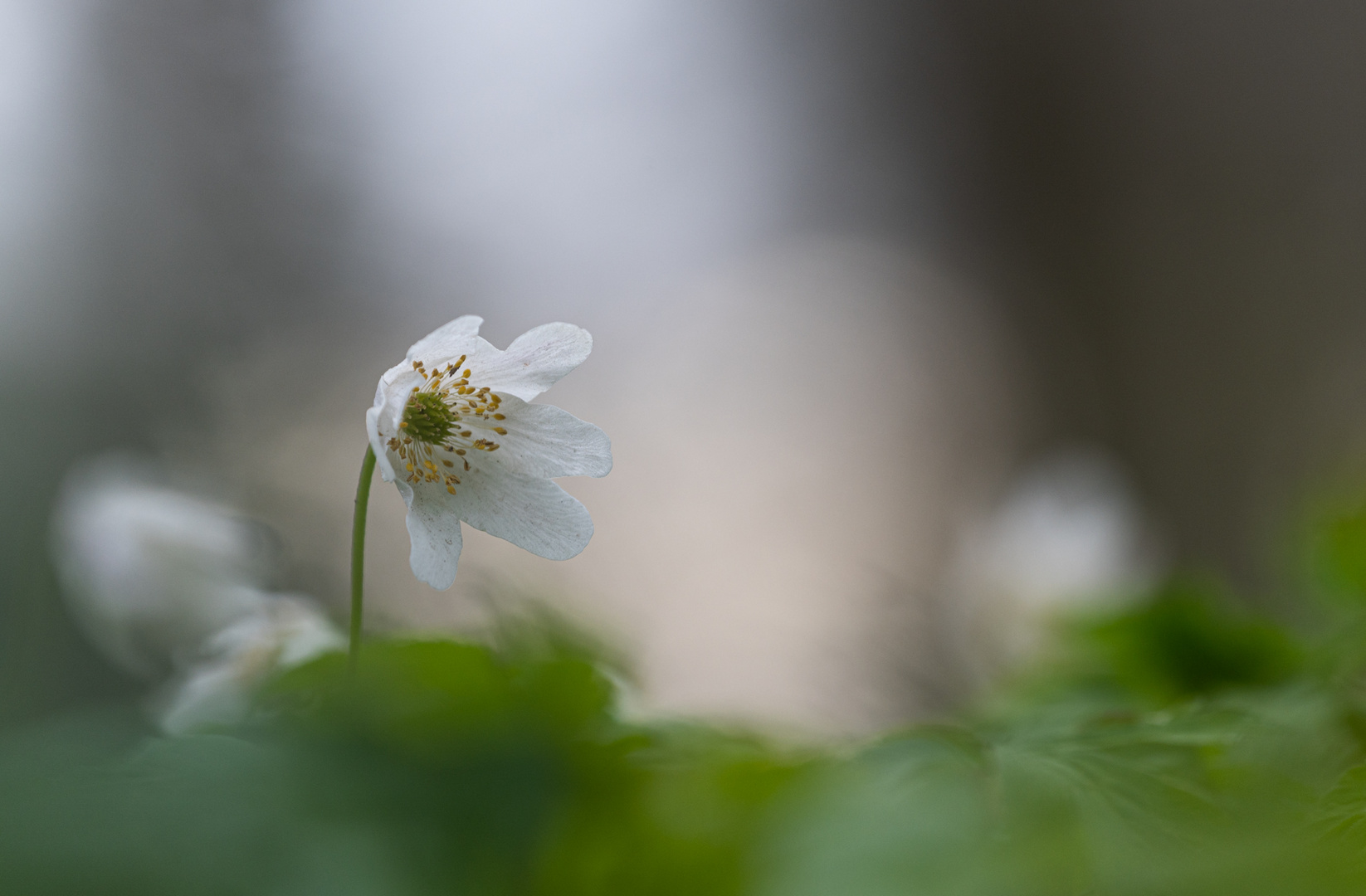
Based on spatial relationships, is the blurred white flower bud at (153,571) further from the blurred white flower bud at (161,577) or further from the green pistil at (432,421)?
the green pistil at (432,421)

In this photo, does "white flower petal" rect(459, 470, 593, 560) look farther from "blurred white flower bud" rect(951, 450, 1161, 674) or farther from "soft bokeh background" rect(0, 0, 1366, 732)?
"soft bokeh background" rect(0, 0, 1366, 732)

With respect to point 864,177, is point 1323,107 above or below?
below

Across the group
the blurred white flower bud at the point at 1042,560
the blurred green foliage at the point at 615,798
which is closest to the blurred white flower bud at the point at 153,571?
the blurred green foliage at the point at 615,798

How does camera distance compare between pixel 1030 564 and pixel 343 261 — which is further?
pixel 343 261

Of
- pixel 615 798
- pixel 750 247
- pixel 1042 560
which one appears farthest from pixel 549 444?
pixel 750 247

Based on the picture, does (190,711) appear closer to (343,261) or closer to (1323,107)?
(343,261)

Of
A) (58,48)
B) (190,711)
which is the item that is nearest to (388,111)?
(58,48)

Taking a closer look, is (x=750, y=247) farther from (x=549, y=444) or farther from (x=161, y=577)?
(x=549, y=444)
